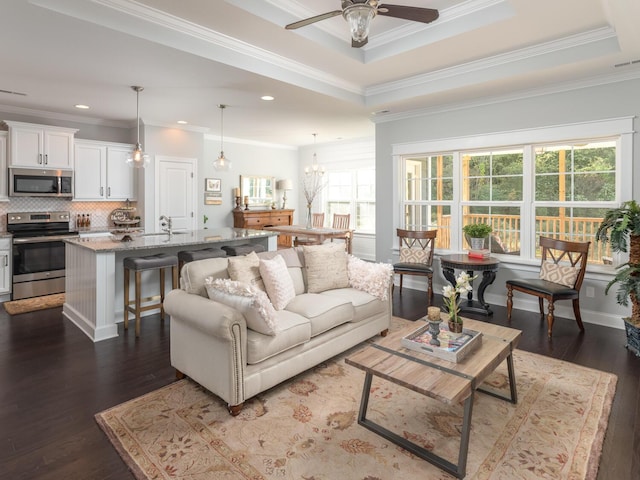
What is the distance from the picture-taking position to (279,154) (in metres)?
9.62

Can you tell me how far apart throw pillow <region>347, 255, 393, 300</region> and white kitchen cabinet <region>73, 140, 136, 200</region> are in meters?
4.86

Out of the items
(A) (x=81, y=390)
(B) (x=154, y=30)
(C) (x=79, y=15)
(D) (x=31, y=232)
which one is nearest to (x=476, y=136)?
(B) (x=154, y=30)

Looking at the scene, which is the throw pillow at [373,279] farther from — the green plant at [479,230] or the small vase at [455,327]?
the green plant at [479,230]

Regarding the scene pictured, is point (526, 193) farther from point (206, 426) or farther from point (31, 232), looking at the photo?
point (31, 232)

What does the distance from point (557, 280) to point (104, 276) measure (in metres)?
4.79

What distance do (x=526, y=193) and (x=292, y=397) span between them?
13.1 ft

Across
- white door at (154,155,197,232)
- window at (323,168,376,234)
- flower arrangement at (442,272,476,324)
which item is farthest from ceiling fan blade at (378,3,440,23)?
window at (323,168,376,234)

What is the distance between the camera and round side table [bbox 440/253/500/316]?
445 centimetres

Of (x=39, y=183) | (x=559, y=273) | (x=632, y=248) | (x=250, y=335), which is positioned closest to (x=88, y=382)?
(x=250, y=335)

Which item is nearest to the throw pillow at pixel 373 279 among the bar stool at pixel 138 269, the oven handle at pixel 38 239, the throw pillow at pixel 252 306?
the throw pillow at pixel 252 306

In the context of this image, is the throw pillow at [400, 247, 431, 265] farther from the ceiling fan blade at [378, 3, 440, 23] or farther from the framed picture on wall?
the framed picture on wall

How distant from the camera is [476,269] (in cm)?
445

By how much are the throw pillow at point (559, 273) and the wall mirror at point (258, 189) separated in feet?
20.9

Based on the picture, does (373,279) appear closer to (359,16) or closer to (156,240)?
(359,16)
